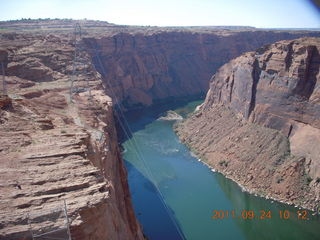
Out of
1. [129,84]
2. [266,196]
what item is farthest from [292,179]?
[129,84]

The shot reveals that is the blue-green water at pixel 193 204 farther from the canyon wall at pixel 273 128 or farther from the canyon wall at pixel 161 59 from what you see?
the canyon wall at pixel 161 59

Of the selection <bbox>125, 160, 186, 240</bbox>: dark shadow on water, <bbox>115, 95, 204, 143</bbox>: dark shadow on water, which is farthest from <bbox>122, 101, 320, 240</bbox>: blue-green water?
<bbox>115, 95, 204, 143</bbox>: dark shadow on water

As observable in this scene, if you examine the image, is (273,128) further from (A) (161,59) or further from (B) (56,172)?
(A) (161,59)

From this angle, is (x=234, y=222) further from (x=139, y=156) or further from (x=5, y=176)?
(x=5, y=176)

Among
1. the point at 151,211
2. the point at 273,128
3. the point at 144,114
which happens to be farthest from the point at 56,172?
the point at 144,114

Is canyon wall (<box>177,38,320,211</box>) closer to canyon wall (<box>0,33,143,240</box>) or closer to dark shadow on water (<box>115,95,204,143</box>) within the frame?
dark shadow on water (<box>115,95,204,143</box>)
